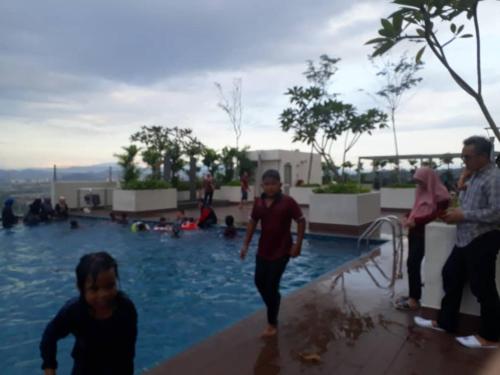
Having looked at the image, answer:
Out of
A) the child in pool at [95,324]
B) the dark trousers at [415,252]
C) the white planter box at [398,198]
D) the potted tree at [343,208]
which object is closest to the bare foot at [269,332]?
the dark trousers at [415,252]

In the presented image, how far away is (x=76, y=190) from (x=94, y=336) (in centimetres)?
1892

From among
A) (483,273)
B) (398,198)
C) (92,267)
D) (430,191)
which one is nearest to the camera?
(92,267)

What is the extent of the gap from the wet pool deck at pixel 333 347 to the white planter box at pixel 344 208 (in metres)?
6.30

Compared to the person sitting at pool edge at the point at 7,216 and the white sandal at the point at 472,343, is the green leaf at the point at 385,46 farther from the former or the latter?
the person sitting at pool edge at the point at 7,216

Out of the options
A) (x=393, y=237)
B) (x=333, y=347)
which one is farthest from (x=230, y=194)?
(x=333, y=347)

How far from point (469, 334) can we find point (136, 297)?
5205 mm

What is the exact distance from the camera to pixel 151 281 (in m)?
7.80

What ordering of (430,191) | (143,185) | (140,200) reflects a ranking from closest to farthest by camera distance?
(430,191) < (140,200) < (143,185)

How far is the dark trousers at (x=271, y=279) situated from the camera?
3820mm

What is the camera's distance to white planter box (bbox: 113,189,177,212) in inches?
648

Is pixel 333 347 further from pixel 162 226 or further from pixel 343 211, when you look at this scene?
pixel 162 226

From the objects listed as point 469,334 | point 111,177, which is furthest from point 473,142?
point 111,177

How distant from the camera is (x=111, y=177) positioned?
21.2 meters

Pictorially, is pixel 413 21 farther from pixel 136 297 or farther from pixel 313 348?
pixel 136 297
